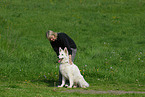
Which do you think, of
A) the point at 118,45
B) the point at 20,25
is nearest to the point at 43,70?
the point at 118,45

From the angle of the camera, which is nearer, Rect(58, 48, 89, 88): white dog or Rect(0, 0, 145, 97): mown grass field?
Rect(58, 48, 89, 88): white dog

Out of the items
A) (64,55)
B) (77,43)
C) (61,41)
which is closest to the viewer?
(64,55)

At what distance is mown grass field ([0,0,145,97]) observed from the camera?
10586 millimetres

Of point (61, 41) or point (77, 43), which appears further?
point (77, 43)

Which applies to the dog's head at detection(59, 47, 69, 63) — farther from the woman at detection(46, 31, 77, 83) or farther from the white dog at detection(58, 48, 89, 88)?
the woman at detection(46, 31, 77, 83)

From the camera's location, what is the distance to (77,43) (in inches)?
727

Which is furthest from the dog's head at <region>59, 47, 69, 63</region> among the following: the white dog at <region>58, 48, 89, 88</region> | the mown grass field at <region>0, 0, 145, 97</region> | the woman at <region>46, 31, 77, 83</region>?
the mown grass field at <region>0, 0, 145, 97</region>

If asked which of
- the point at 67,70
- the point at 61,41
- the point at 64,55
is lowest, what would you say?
the point at 67,70

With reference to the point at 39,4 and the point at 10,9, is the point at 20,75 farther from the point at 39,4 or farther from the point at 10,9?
the point at 39,4

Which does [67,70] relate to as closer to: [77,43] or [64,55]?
[64,55]

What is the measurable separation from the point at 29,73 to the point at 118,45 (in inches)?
327

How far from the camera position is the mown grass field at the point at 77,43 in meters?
10.6

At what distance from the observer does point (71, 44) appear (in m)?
8.98

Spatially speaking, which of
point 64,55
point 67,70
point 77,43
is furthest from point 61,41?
point 77,43
